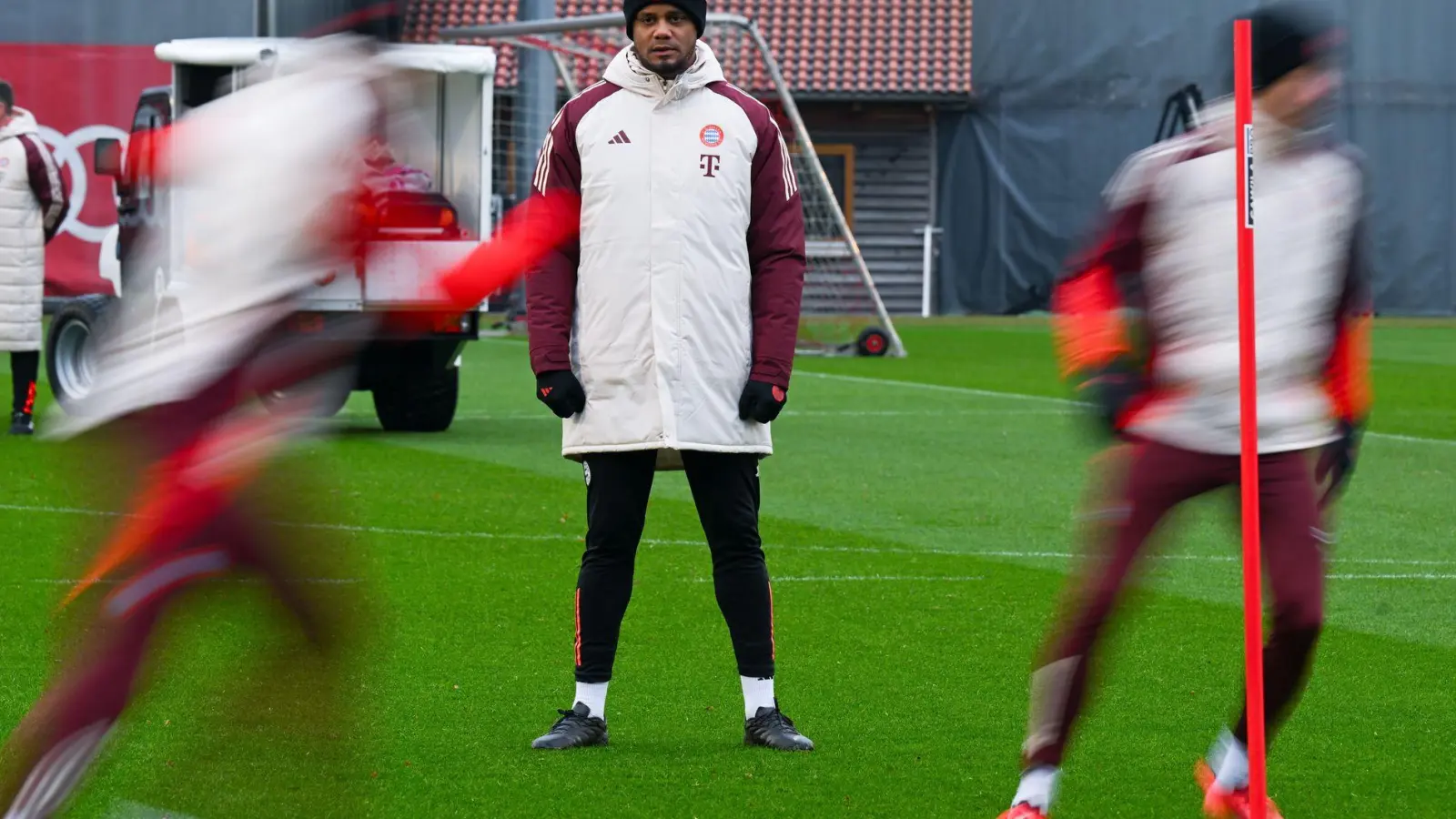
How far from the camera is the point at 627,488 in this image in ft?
19.2

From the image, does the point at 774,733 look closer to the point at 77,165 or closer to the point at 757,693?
the point at 757,693

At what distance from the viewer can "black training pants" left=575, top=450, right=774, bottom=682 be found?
5.84 meters

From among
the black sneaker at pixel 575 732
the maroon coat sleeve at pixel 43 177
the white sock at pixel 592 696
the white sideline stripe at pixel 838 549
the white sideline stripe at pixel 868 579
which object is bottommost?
the white sideline stripe at pixel 838 549

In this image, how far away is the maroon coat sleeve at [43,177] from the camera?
1395 cm

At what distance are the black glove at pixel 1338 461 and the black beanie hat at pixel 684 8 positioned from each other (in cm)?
177

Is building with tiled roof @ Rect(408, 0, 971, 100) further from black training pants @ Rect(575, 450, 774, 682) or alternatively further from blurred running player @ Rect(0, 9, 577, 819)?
blurred running player @ Rect(0, 9, 577, 819)

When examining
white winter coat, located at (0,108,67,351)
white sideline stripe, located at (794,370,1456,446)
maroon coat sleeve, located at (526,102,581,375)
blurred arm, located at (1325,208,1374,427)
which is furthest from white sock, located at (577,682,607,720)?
white sideline stripe, located at (794,370,1456,446)

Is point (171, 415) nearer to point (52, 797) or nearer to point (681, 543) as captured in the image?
point (52, 797)

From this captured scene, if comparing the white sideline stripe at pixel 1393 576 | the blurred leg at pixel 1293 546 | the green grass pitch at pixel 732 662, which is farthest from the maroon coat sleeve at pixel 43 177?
the blurred leg at pixel 1293 546

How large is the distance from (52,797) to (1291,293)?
Answer: 2.62 metres

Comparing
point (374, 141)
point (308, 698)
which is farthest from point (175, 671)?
point (374, 141)

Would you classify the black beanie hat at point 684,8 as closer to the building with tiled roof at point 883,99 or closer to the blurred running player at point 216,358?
the blurred running player at point 216,358

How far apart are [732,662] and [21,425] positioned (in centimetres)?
850

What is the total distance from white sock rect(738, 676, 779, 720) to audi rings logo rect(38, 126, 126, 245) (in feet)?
77.0
